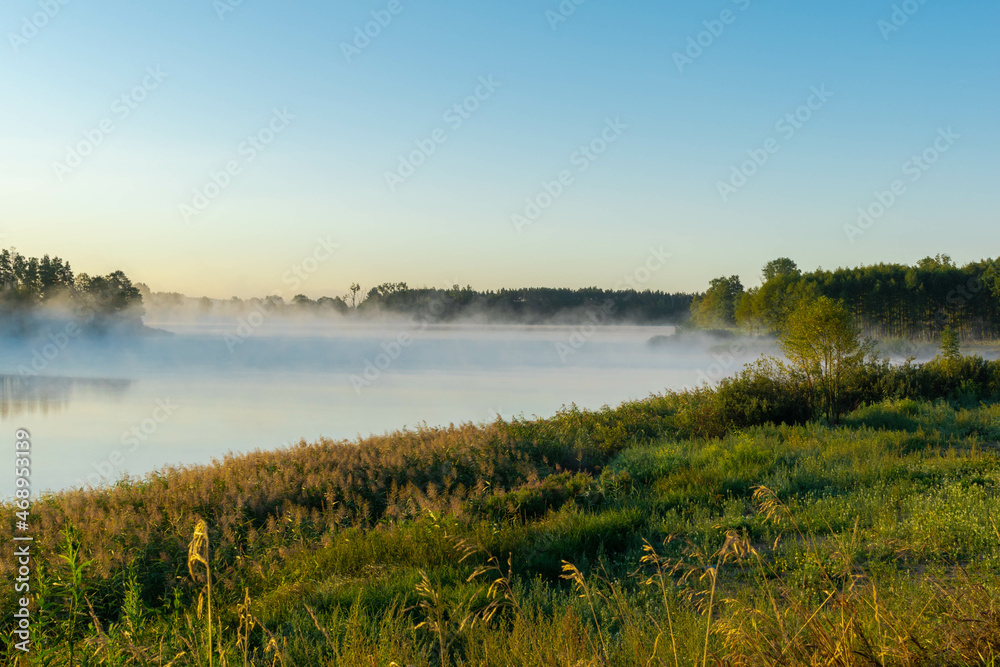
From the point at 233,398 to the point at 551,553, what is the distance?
1880 inches

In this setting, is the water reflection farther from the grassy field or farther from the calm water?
the grassy field

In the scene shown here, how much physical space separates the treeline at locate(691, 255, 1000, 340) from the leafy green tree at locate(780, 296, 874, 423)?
62399 millimetres

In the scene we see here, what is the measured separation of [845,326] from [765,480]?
972 centimetres

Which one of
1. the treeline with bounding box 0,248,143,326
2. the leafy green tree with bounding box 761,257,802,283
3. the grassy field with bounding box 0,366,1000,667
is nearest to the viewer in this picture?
the grassy field with bounding box 0,366,1000,667

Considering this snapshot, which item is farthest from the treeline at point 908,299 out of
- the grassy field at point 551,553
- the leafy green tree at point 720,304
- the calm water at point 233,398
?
the grassy field at point 551,553

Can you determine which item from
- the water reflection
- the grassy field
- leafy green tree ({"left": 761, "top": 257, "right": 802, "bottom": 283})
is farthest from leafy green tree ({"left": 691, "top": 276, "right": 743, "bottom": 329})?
the grassy field

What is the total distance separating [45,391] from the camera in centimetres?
5441

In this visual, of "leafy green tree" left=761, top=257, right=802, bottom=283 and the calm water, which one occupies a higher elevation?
"leafy green tree" left=761, top=257, right=802, bottom=283

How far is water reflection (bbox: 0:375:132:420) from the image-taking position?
137 ft

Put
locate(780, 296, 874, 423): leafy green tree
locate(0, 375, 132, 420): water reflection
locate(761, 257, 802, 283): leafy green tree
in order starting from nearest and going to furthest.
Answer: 1. locate(780, 296, 874, 423): leafy green tree
2. locate(0, 375, 132, 420): water reflection
3. locate(761, 257, 802, 283): leafy green tree

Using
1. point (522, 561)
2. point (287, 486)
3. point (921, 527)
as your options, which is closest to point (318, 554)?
point (522, 561)

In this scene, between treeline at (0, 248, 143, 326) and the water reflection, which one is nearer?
the water reflection

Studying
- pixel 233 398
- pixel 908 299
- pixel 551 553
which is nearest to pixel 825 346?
pixel 551 553

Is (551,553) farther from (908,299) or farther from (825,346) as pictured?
(908,299)
